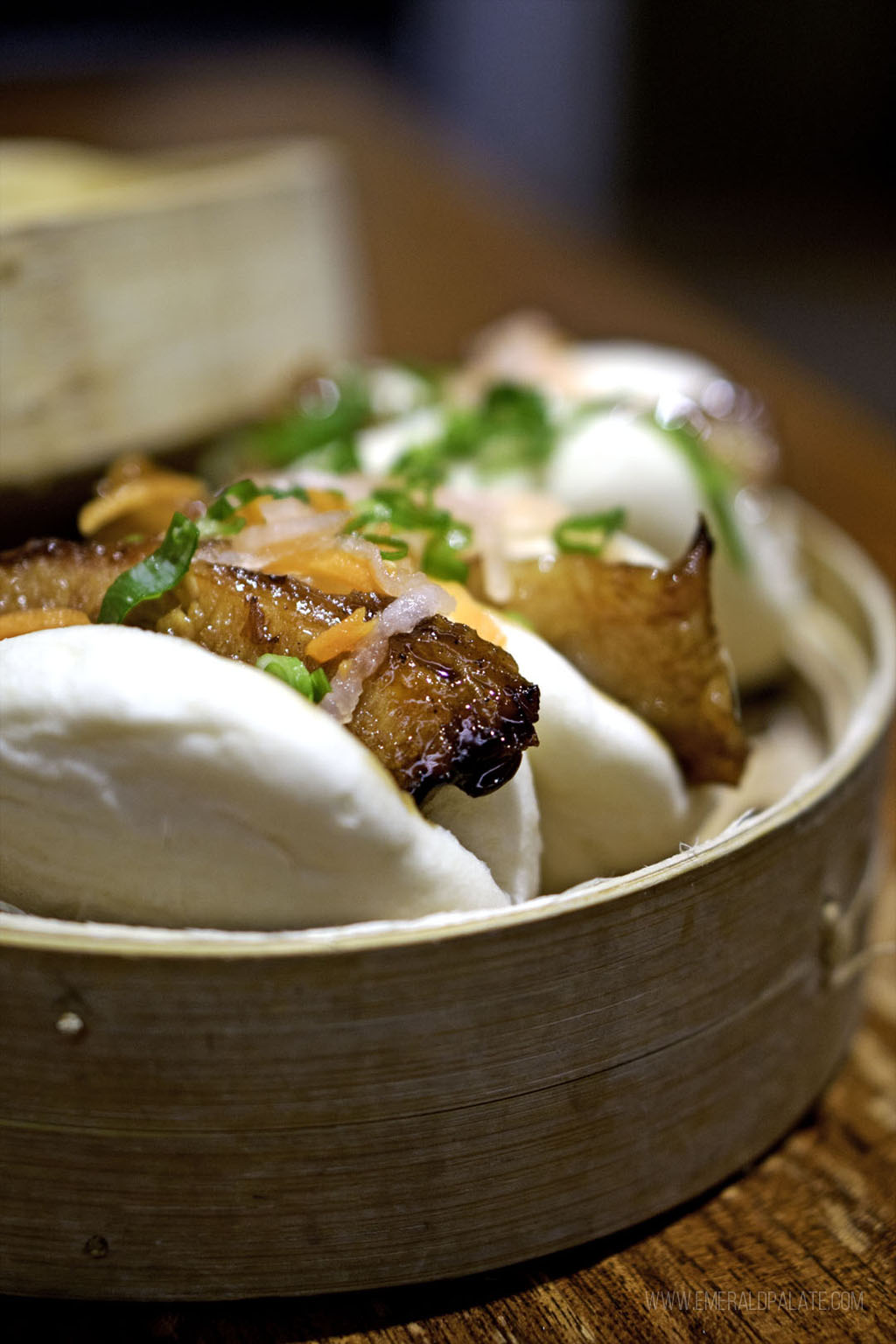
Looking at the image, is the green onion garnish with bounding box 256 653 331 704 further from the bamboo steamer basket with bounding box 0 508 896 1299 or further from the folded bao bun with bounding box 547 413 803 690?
the folded bao bun with bounding box 547 413 803 690

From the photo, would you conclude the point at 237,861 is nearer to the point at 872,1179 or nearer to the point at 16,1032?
the point at 16,1032

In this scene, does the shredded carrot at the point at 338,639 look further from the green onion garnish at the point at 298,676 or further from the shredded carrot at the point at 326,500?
the shredded carrot at the point at 326,500

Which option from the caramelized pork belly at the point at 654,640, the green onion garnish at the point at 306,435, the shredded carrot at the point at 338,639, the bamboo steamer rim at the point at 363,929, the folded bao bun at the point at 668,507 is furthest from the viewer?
the green onion garnish at the point at 306,435

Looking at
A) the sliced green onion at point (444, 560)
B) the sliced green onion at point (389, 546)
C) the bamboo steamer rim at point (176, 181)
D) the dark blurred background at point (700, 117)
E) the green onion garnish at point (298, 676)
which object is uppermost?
the bamboo steamer rim at point (176, 181)

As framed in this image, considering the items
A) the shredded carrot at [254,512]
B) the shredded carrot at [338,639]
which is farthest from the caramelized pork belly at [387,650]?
the shredded carrot at [254,512]

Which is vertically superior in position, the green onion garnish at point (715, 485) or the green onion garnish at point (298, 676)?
the green onion garnish at point (298, 676)

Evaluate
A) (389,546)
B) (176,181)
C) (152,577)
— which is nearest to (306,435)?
(176,181)

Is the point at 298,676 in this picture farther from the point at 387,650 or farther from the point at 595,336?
the point at 595,336

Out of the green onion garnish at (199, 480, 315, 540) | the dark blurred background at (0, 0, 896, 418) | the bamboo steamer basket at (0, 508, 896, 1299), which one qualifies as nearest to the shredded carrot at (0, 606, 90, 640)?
the green onion garnish at (199, 480, 315, 540)
